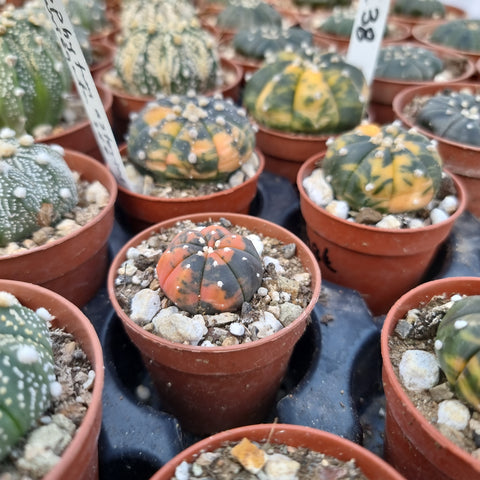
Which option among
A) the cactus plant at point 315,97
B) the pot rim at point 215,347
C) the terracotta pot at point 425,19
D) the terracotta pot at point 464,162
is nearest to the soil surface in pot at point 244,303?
the pot rim at point 215,347

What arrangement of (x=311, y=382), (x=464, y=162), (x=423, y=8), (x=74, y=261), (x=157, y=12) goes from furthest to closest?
(x=423, y=8) < (x=157, y=12) < (x=464, y=162) < (x=74, y=261) < (x=311, y=382)

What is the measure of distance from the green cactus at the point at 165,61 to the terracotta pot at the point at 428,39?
1.41m

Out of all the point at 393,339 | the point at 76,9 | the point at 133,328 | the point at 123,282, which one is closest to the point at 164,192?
the point at 123,282

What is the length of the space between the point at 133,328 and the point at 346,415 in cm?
54

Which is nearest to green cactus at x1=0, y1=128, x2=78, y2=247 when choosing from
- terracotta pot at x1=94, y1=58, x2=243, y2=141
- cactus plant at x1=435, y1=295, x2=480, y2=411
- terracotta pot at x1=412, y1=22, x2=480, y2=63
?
terracotta pot at x1=94, y1=58, x2=243, y2=141

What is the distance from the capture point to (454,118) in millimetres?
1755

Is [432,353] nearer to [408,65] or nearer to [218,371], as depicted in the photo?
[218,371]

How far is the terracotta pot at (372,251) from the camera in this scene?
1.39m

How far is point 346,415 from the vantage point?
114 centimetres

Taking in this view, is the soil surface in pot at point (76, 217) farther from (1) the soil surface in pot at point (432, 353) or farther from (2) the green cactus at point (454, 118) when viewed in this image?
(2) the green cactus at point (454, 118)

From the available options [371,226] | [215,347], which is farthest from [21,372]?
[371,226]

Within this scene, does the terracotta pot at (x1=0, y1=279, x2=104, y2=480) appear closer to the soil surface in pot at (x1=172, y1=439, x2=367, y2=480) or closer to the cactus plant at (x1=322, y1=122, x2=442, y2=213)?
the soil surface in pot at (x1=172, y1=439, x2=367, y2=480)

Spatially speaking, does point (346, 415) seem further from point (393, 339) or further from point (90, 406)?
point (90, 406)

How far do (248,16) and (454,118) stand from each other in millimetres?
1673
